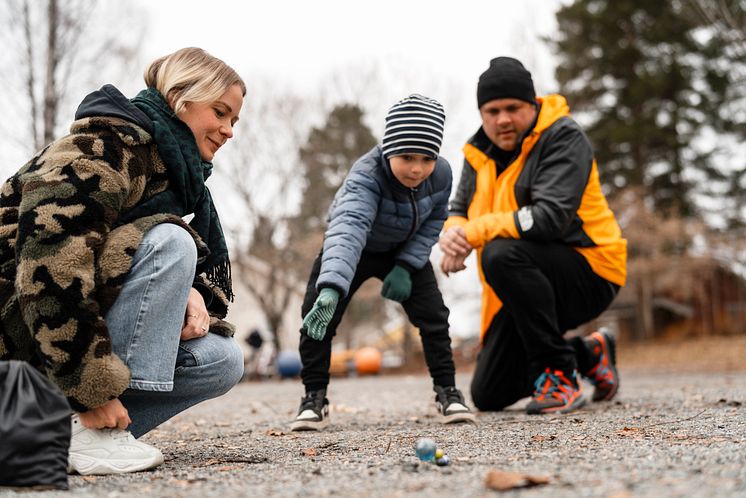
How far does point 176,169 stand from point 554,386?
2526mm

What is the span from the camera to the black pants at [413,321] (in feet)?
13.4

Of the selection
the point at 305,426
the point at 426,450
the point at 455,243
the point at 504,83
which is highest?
the point at 504,83

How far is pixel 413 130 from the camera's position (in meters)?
4.02

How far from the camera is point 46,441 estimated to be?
7.06 feet

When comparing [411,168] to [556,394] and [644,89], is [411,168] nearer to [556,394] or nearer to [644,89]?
[556,394]

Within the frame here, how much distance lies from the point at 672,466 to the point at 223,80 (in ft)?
6.40

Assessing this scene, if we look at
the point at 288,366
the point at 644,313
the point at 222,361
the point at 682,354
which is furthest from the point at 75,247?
the point at 644,313

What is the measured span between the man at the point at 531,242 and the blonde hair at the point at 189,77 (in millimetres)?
1915

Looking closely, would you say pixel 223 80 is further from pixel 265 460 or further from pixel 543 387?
pixel 543 387

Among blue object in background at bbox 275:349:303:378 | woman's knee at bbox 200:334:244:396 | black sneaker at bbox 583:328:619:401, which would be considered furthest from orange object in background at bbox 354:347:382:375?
woman's knee at bbox 200:334:244:396

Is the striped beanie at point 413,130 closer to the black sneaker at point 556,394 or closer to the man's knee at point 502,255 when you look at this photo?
the man's knee at point 502,255

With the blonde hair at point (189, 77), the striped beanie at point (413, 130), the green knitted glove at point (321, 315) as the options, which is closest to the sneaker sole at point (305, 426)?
the green knitted glove at point (321, 315)

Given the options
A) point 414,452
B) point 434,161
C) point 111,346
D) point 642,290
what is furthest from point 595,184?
point 642,290

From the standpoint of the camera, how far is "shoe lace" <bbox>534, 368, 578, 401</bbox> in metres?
4.35
